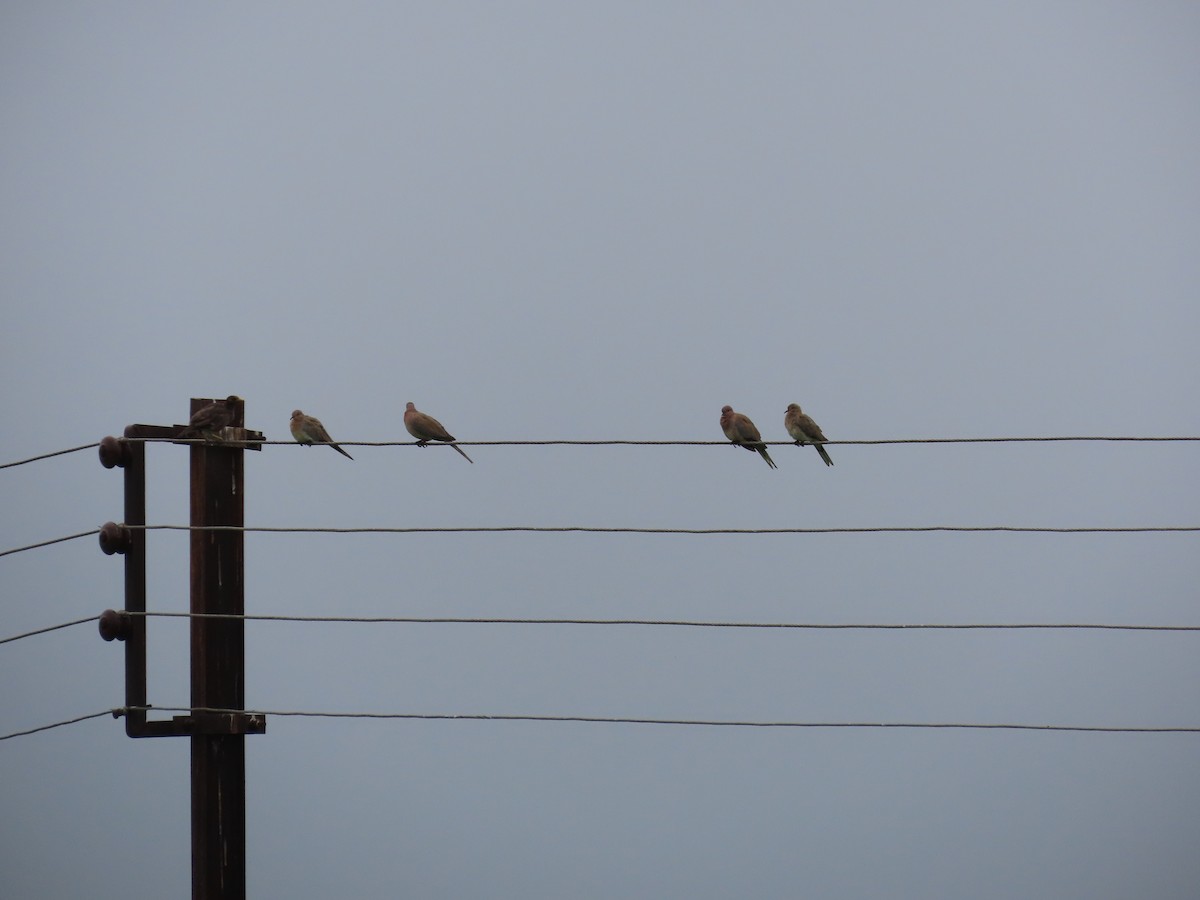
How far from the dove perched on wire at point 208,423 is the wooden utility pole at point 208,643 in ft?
0.12

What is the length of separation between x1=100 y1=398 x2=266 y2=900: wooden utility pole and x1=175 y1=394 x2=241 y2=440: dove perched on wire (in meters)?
0.04

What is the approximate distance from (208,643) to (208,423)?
2.92 feet

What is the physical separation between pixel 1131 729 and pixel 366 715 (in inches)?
110

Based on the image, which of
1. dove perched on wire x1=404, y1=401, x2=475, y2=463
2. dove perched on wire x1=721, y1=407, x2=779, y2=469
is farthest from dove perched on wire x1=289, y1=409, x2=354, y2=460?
dove perched on wire x1=721, y1=407, x2=779, y2=469

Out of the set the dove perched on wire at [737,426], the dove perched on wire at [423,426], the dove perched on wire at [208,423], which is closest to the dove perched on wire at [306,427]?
the dove perched on wire at [423,426]

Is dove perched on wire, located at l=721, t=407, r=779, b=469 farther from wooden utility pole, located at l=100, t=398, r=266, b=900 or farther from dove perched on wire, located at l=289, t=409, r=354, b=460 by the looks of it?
wooden utility pole, located at l=100, t=398, r=266, b=900

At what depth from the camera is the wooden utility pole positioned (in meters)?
5.97

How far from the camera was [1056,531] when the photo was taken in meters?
5.71

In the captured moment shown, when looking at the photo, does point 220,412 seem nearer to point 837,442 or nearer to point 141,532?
point 141,532

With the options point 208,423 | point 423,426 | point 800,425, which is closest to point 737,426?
point 800,425

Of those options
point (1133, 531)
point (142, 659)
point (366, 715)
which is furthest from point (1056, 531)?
point (142, 659)

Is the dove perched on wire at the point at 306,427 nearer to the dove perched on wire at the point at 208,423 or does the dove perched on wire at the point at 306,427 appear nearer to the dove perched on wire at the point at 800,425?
the dove perched on wire at the point at 800,425

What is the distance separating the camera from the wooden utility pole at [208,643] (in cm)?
597

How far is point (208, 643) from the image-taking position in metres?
6.05
